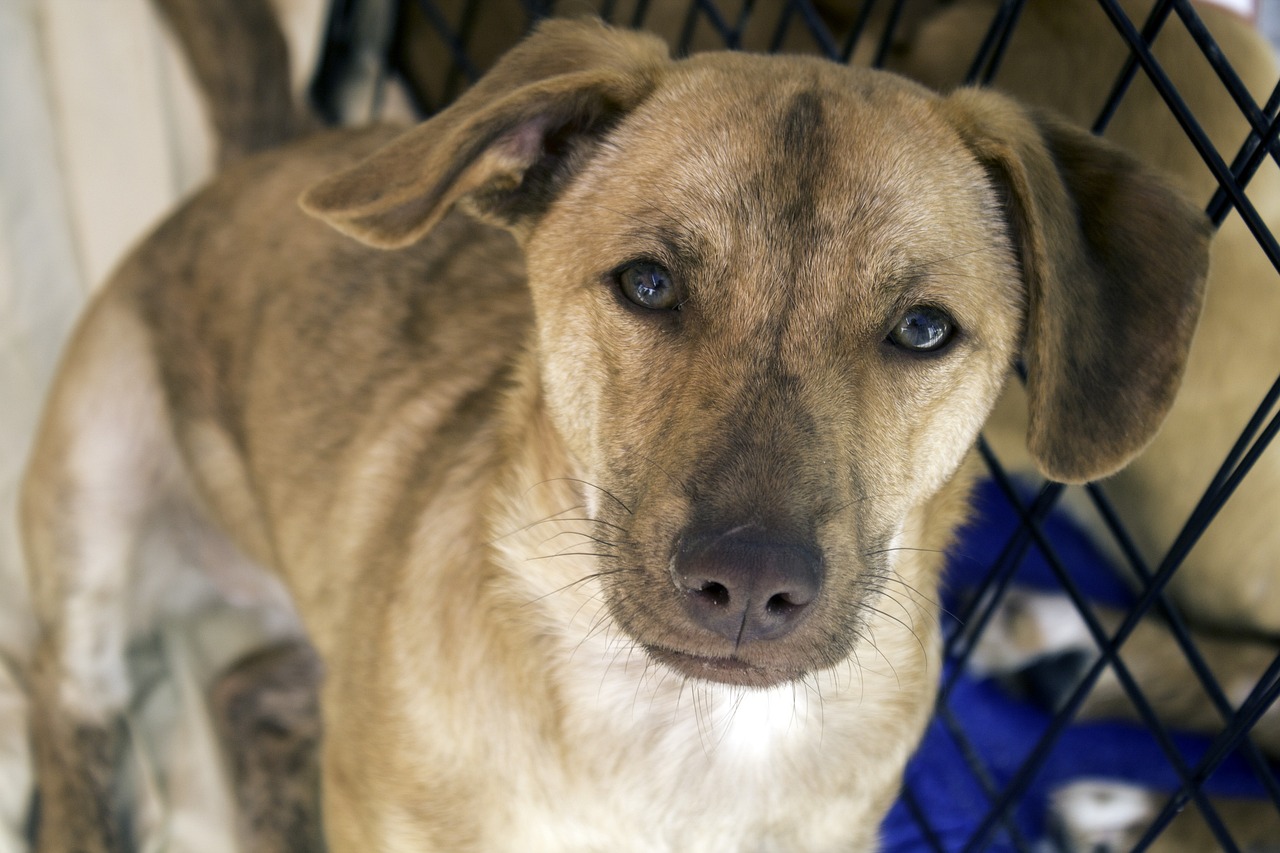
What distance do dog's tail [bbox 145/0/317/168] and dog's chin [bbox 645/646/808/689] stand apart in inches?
80.6

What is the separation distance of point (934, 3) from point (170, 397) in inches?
96.3

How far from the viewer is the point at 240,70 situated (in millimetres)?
2883

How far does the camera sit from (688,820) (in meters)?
1.84

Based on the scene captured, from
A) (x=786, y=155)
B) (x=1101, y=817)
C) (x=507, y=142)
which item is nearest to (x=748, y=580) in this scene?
(x=786, y=155)

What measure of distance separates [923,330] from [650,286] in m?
0.40

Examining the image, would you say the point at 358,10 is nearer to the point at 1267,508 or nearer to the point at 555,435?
the point at 555,435

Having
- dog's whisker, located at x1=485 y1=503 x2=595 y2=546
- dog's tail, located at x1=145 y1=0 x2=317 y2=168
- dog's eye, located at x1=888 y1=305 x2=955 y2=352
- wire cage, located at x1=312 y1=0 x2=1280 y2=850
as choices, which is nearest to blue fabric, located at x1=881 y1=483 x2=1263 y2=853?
wire cage, located at x1=312 y1=0 x2=1280 y2=850

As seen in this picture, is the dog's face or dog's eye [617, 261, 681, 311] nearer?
the dog's face

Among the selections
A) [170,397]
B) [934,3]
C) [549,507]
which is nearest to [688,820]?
[549,507]

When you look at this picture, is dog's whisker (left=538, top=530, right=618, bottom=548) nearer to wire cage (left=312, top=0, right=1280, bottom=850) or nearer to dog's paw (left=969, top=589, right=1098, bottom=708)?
wire cage (left=312, top=0, right=1280, bottom=850)

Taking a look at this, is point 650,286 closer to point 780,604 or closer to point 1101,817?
point 780,604

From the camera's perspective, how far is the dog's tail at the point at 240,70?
2877 millimetres

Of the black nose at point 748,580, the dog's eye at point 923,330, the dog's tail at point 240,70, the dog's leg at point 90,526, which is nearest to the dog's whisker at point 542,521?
the black nose at point 748,580

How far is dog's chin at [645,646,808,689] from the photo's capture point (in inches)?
58.2
